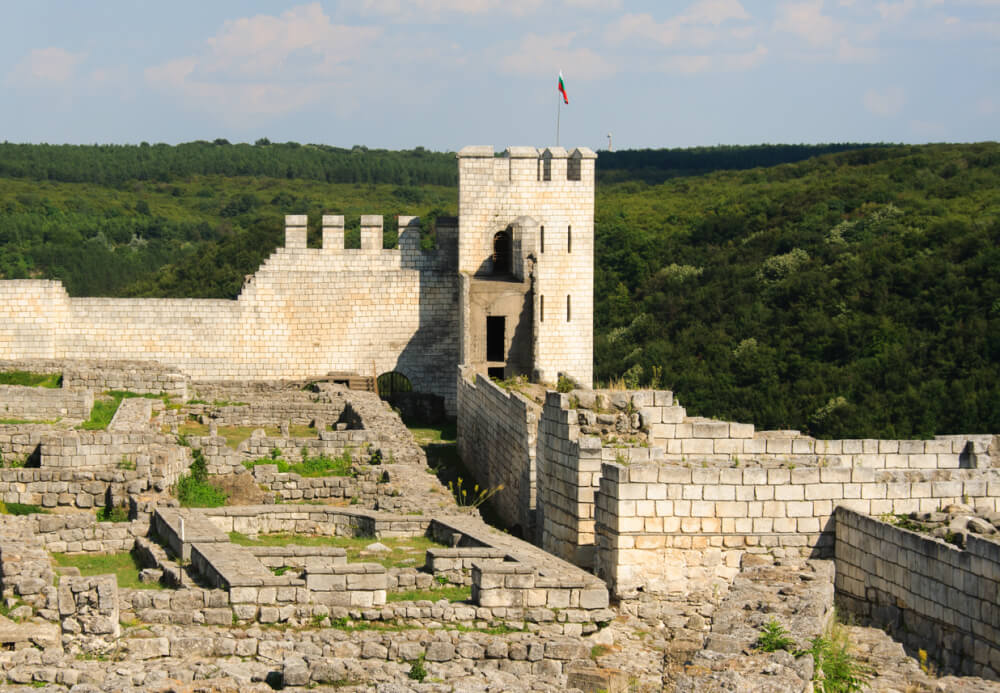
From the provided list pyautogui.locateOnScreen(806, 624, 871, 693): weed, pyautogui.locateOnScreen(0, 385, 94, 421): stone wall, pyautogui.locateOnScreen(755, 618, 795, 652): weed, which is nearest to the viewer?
pyautogui.locateOnScreen(755, 618, 795, 652): weed

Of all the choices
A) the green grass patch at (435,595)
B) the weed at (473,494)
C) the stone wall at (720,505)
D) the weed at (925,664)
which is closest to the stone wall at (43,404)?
the weed at (473,494)

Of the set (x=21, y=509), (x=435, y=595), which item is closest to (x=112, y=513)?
(x=21, y=509)

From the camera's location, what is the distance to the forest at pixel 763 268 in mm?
42031

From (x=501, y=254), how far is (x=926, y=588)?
20.0 m

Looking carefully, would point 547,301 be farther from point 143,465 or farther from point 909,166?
point 909,166

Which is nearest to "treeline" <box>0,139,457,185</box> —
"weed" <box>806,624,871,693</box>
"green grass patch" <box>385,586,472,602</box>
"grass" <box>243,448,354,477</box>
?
"grass" <box>243,448,354,477</box>

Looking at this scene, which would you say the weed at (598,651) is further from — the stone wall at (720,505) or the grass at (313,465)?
the grass at (313,465)

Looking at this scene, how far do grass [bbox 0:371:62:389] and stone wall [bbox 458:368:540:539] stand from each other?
6.94 m

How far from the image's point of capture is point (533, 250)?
30.6m

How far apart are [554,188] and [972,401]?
42.6 ft

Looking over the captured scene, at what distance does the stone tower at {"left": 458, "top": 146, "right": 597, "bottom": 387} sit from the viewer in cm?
3056

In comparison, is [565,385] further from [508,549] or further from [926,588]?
[926,588]

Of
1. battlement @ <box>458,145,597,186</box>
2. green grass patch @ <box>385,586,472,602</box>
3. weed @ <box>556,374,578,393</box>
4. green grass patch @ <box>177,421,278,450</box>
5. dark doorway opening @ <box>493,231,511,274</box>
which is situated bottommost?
green grass patch @ <box>177,421,278,450</box>

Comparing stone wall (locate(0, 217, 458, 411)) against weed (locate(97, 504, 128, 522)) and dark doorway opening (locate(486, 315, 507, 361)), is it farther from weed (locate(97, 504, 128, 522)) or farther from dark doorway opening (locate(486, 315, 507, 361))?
weed (locate(97, 504, 128, 522))
